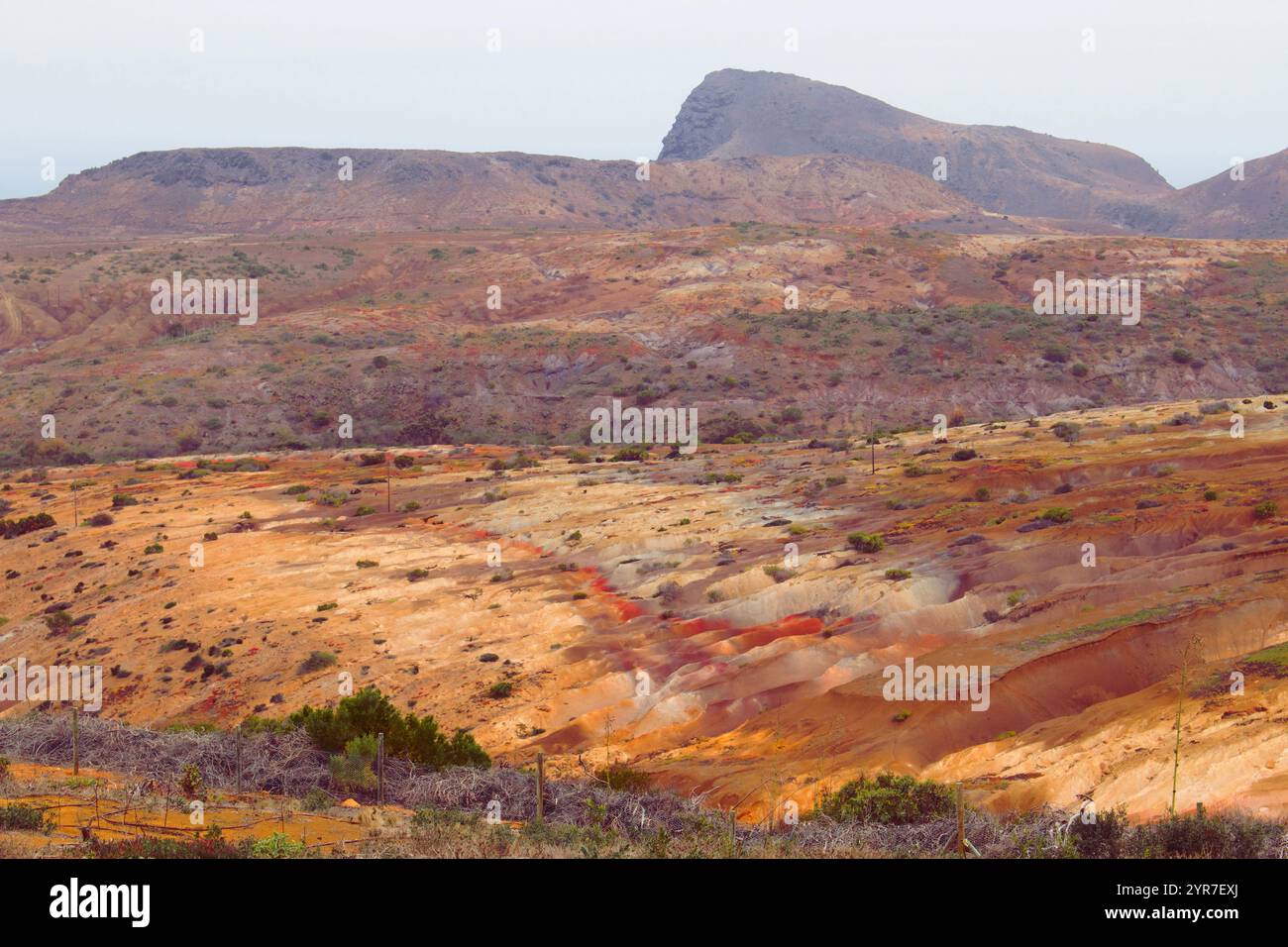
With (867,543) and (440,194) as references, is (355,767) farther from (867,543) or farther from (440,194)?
(440,194)

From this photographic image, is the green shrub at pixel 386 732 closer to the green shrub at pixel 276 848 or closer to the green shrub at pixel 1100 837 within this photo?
the green shrub at pixel 276 848

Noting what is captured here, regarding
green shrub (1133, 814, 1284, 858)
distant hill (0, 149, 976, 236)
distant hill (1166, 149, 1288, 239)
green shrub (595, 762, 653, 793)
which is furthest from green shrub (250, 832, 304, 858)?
distant hill (1166, 149, 1288, 239)

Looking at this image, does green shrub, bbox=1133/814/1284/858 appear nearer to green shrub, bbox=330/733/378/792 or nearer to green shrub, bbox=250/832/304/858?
green shrub, bbox=250/832/304/858

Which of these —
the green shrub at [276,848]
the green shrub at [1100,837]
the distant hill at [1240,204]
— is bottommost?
the green shrub at [1100,837]

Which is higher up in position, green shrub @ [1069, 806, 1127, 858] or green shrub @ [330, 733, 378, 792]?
green shrub @ [1069, 806, 1127, 858]

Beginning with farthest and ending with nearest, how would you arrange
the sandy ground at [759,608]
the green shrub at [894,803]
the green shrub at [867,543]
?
the green shrub at [867,543], the sandy ground at [759,608], the green shrub at [894,803]

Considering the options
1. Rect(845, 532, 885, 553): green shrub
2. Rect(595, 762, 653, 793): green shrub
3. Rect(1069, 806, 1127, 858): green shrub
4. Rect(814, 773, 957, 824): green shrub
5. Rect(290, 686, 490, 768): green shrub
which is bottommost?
Rect(595, 762, 653, 793): green shrub

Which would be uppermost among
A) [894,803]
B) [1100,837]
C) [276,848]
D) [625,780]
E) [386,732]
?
[276,848]

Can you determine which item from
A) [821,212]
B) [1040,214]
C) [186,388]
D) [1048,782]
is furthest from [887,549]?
[1040,214]

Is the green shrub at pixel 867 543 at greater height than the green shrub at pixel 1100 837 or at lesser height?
greater

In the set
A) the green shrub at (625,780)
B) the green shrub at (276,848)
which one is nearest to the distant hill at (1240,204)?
the green shrub at (625,780)

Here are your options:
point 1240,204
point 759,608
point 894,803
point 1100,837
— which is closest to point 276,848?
point 894,803

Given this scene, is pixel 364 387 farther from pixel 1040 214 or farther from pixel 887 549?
pixel 1040 214
